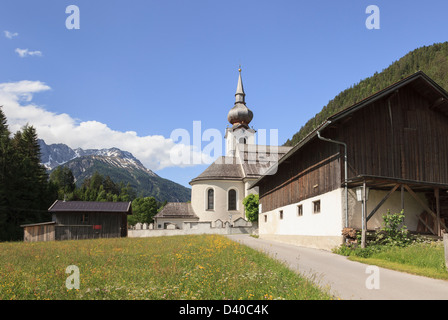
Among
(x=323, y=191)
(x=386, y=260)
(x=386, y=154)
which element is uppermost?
(x=386, y=154)

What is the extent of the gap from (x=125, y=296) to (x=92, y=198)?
Result: 10693 cm

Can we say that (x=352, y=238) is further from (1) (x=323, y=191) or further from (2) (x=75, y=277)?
(2) (x=75, y=277)

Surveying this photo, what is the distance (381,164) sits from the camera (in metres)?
17.0

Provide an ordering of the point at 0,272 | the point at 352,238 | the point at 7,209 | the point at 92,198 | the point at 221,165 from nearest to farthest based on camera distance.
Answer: the point at 0,272
the point at 352,238
the point at 7,209
the point at 221,165
the point at 92,198

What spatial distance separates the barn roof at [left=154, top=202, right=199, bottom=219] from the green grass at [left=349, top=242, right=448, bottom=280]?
3917cm

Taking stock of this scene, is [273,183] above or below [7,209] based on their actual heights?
above

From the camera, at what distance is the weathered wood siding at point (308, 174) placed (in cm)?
1711

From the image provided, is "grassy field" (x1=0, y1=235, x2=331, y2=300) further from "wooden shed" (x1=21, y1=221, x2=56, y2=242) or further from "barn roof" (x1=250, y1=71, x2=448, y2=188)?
"wooden shed" (x1=21, y1=221, x2=56, y2=242)

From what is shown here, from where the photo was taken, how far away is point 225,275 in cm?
861

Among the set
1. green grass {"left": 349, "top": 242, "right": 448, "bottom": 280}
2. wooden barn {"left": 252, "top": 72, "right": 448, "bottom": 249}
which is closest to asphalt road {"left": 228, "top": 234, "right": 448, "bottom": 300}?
green grass {"left": 349, "top": 242, "right": 448, "bottom": 280}

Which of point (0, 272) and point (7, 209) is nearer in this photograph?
point (0, 272)

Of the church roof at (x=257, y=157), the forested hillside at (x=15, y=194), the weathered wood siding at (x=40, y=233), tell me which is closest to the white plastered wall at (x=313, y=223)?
the weathered wood siding at (x=40, y=233)

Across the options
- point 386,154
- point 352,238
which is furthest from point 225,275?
point 386,154

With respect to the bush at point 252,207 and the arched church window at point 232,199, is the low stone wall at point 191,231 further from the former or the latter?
the arched church window at point 232,199
